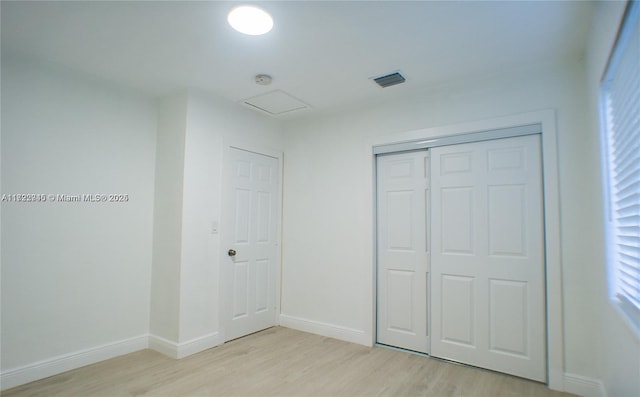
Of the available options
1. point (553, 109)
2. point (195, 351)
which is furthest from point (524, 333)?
point (195, 351)

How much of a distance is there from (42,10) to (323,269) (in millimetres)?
3266

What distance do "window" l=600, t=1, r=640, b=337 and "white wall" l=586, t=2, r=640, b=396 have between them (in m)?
0.07

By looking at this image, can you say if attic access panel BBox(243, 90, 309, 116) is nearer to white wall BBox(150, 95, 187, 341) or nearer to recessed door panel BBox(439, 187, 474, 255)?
white wall BBox(150, 95, 187, 341)

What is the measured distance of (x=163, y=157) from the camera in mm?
3480

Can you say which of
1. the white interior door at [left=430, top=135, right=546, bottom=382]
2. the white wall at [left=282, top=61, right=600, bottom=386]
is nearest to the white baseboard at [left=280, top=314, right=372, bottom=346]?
the white wall at [left=282, top=61, right=600, bottom=386]

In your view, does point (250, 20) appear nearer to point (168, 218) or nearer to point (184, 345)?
point (168, 218)

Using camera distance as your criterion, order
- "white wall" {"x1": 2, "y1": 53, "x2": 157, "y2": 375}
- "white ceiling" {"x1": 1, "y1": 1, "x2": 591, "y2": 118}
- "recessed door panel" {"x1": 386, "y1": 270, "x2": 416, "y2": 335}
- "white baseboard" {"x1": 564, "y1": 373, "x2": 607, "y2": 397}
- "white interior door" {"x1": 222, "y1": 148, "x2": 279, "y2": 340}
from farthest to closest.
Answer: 1. "white interior door" {"x1": 222, "y1": 148, "x2": 279, "y2": 340}
2. "recessed door panel" {"x1": 386, "y1": 270, "x2": 416, "y2": 335}
3. "white wall" {"x1": 2, "y1": 53, "x2": 157, "y2": 375}
4. "white baseboard" {"x1": 564, "y1": 373, "x2": 607, "y2": 397}
5. "white ceiling" {"x1": 1, "y1": 1, "x2": 591, "y2": 118}

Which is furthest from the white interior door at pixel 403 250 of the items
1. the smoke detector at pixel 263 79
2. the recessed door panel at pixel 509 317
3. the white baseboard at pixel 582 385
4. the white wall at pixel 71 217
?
the white wall at pixel 71 217

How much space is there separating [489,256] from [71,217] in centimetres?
371

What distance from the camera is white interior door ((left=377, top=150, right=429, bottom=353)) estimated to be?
331 centimetres

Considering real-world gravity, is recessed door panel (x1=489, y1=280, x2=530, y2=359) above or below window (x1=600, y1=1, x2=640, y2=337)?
below

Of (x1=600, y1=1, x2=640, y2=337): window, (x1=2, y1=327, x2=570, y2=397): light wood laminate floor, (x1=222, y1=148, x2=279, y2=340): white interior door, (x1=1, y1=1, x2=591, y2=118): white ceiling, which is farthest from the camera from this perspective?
(x1=222, y1=148, x2=279, y2=340): white interior door

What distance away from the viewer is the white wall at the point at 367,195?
2.52 meters

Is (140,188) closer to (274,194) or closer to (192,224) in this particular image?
(192,224)
